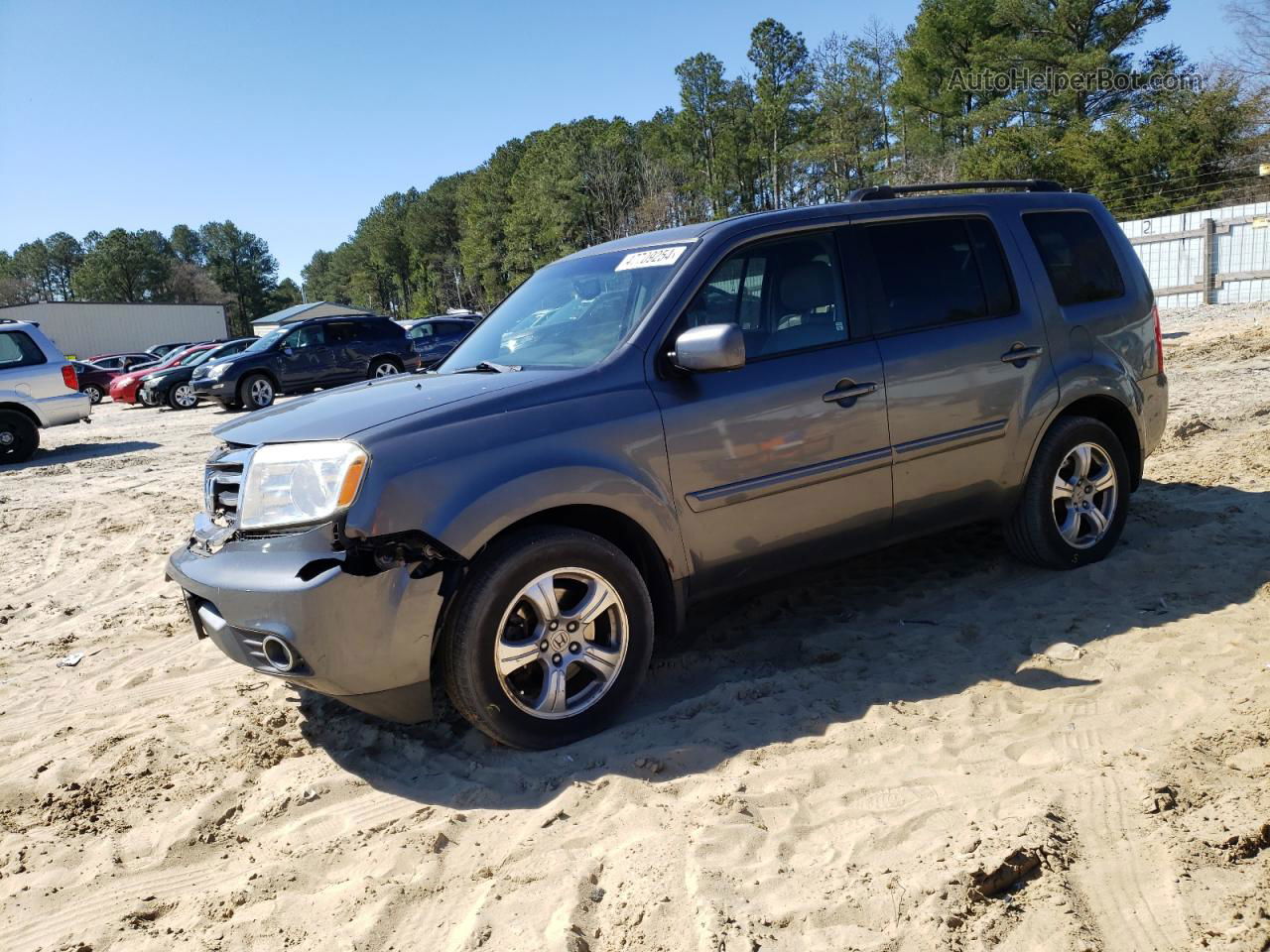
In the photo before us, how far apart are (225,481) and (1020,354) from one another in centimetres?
361

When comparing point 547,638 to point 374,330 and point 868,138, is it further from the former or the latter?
point 868,138

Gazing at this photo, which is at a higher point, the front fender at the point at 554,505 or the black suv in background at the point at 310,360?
the black suv in background at the point at 310,360

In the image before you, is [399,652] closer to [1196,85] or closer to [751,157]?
[1196,85]

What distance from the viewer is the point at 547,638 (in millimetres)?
3490

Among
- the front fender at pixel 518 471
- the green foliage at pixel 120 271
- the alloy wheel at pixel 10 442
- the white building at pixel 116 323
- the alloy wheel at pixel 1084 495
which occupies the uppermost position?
the green foliage at pixel 120 271

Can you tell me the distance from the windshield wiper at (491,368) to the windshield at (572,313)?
4cm

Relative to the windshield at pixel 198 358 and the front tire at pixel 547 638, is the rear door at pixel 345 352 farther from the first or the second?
the front tire at pixel 547 638

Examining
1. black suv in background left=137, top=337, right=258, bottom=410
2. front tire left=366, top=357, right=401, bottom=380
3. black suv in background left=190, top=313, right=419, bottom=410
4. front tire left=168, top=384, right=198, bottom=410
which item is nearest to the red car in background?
black suv in background left=137, top=337, right=258, bottom=410

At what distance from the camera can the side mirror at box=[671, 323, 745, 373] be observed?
361cm

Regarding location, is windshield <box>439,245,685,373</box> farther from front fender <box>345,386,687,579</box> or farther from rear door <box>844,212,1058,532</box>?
Result: rear door <box>844,212,1058,532</box>

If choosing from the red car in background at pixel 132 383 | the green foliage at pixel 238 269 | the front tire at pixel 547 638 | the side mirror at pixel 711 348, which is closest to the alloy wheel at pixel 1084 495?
the side mirror at pixel 711 348

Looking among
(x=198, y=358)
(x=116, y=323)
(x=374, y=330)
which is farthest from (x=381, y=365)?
(x=116, y=323)

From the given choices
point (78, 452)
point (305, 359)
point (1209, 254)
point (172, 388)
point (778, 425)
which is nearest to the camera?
point (778, 425)

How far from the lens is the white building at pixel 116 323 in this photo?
61.7 m
